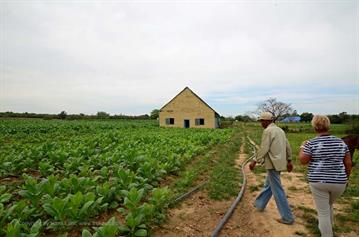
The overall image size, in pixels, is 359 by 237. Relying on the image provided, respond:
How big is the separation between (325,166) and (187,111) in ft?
115

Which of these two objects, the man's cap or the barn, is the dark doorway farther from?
the man's cap

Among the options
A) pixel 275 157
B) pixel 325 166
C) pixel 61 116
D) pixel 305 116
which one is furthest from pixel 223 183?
pixel 305 116

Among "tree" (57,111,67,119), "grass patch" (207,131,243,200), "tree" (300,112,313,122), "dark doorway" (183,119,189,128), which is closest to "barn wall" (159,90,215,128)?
"dark doorway" (183,119,189,128)

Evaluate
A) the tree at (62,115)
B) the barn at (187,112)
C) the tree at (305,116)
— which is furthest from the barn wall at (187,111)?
the tree at (305,116)

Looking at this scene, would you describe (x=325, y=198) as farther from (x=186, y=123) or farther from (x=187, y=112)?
(x=186, y=123)

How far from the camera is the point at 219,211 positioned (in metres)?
5.44

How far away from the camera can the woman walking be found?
3.69 meters

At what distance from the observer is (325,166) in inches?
146

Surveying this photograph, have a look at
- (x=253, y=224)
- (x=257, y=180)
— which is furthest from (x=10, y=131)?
(x=253, y=224)

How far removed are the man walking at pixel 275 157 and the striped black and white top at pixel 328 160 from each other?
86cm

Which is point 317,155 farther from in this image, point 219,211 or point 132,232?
point 132,232

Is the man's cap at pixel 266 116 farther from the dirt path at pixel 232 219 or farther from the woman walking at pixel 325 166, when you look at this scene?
the dirt path at pixel 232 219

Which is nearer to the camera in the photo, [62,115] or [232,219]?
Answer: [232,219]

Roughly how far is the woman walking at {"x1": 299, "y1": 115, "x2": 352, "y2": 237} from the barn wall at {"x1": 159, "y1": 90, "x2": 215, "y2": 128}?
33768mm
